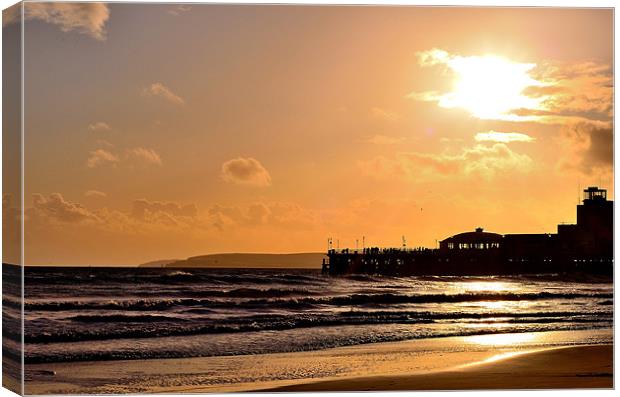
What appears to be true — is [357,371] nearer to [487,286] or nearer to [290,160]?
[290,160]

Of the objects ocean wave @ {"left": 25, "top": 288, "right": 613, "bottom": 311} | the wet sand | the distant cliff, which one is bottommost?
the wet sand

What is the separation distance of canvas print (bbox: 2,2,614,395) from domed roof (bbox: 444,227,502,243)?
0.02 meters

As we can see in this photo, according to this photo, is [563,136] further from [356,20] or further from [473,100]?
[356,20]

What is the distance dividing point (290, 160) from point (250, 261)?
41.5 inches

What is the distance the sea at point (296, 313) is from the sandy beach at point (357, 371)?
246 mm

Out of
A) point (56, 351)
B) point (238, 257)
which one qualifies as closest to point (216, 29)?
point (238, 257)

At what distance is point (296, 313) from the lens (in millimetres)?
10367

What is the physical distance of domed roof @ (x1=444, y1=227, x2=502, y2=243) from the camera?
9.87 meters

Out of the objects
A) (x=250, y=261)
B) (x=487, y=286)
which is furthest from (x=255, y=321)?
(x=487, y=286)

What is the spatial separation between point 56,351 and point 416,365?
2763 mm

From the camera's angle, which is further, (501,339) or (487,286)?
(487,286)

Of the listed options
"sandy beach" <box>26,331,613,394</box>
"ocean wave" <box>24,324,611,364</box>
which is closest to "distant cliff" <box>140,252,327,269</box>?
"ocean wave" <box>24,324,611,364</box>

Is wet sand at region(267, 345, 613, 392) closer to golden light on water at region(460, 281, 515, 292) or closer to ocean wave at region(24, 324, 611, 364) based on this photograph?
ocean wave at region(24, 324, 611, 364)

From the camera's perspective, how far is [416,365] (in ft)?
31.4
